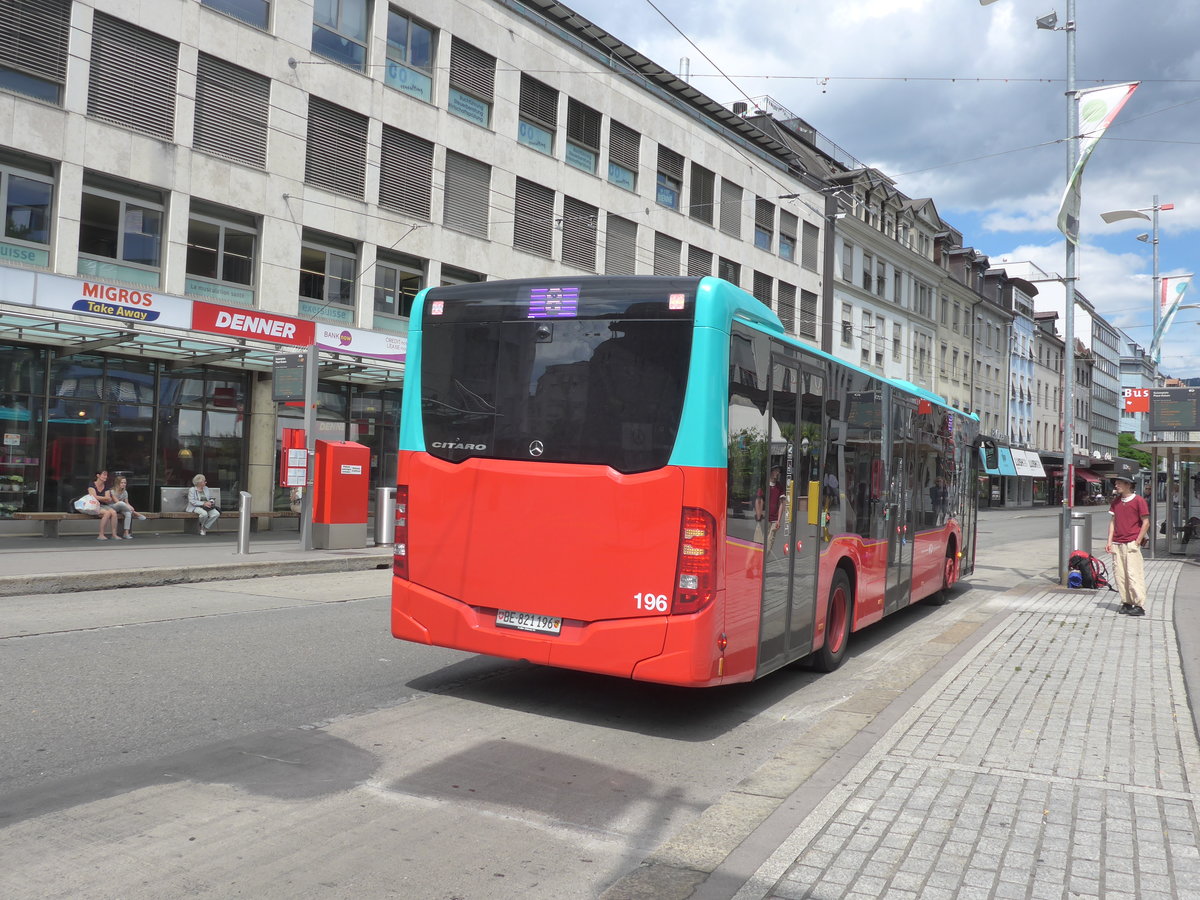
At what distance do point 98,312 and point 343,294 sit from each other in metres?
6.39

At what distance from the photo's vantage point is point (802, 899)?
12.1 feet

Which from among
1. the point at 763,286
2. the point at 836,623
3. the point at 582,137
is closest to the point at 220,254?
the point at 582,137

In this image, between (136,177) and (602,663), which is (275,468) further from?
(602,663)

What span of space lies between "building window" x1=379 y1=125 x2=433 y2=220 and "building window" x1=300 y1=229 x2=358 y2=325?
5.48 ft

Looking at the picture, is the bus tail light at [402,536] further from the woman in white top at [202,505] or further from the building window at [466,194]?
the building window at [466,194]

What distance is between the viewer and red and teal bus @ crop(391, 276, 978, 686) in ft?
19.3

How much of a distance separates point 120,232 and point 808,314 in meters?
28.6

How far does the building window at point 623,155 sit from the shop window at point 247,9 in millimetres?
11596

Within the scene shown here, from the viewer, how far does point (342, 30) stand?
22.9 m

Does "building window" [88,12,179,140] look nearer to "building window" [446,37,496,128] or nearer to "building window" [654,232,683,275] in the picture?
"building window" [446,37,496,128]

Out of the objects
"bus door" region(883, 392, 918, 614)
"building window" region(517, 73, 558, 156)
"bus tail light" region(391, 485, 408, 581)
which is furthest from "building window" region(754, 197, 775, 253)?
"bus tail light" region(391, 485, 408, 581)

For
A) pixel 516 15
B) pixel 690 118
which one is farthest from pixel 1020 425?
pixel 516 15

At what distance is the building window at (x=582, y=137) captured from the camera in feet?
95.5

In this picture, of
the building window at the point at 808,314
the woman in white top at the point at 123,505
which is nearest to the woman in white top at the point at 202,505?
the woman in white top at the point at 123,505
